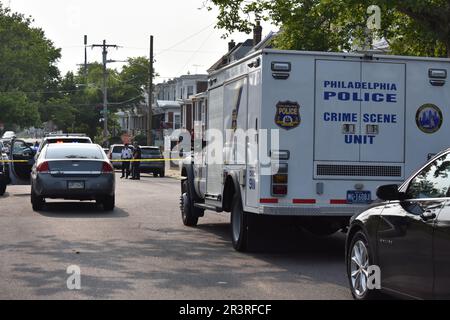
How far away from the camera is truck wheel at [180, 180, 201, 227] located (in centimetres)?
1608

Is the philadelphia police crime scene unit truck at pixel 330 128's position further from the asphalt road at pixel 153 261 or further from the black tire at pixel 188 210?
the black tire at pixel 188 210

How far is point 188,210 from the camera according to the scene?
16219 mm

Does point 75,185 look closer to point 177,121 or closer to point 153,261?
point 153,261

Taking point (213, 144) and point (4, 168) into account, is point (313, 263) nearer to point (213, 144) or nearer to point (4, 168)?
point (213, 144)

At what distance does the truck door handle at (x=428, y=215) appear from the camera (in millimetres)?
6918

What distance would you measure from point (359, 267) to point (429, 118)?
434 centimetres

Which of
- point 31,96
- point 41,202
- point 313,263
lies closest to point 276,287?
point 313,263

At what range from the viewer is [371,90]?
466 inches

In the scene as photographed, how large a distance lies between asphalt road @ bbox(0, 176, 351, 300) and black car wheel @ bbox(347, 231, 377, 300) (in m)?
0.32

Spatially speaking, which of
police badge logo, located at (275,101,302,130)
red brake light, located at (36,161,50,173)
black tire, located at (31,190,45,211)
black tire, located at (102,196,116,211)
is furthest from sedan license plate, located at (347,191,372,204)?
black tire, located at (31,190,45,211)

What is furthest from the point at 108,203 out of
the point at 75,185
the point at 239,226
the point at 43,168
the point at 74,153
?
the point at 239,226

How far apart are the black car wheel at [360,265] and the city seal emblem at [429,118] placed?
12.9 feet

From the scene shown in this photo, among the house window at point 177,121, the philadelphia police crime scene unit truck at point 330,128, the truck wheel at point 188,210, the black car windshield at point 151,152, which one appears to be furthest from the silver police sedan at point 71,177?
the house window at point 177,121

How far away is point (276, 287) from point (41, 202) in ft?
35.1
